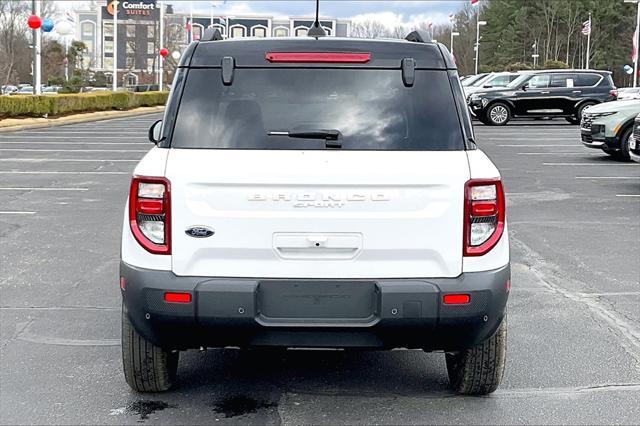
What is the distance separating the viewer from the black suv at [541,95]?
29.0 metres

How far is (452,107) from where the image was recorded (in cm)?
416

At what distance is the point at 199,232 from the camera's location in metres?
3.93

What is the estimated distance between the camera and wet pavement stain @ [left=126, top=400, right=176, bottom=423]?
14.4 ft

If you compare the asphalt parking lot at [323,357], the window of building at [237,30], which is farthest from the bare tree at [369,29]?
the asphalt parking lot at [323,357]

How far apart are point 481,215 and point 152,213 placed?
148 centimetres

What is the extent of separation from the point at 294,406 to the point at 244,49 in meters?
1.80

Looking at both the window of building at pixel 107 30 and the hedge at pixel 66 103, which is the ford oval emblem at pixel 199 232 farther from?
the window of building at pixel 107 30

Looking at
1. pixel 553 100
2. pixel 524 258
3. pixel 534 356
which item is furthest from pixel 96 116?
pixel 534 356

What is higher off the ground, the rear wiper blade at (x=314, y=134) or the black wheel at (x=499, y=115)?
the rear wiper blade at (x=314, y=134)

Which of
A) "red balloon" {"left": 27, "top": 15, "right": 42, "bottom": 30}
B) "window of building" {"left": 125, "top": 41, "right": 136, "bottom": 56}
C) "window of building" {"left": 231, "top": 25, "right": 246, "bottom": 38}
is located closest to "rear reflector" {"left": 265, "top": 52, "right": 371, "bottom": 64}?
"red balloon" {"left": 27, "top": 15, "right": 42, "bottom": 30}

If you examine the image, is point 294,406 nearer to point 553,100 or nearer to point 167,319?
point 167,319

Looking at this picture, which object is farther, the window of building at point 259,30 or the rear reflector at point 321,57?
the window of building at point 259,30

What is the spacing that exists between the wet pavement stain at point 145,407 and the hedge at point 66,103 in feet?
84.0

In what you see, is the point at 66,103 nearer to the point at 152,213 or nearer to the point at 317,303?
the point at 152,213
